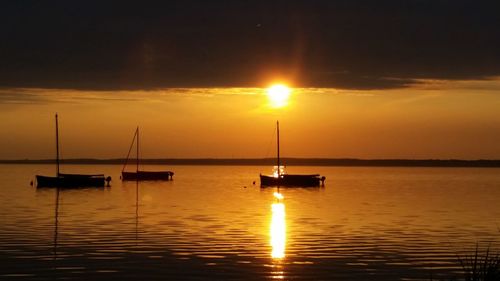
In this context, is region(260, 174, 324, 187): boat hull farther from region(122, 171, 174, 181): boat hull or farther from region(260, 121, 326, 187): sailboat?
region(122, 171, 174, 181): boat hull

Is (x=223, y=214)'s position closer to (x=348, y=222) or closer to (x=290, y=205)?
(x=348, y=222)

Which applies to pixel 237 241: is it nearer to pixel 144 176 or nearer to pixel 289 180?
pixel 289 180

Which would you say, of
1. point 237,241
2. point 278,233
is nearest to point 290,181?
point 278,233

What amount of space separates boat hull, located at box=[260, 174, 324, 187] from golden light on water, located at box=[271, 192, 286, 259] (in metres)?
58.4

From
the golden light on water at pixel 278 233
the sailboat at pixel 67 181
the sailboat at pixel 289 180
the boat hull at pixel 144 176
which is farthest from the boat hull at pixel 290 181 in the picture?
the golden light on water at pixel 278 233

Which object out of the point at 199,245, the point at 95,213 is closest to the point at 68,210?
the point at 95,213

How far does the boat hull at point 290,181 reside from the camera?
13088 cm

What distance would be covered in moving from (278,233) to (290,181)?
8440cm

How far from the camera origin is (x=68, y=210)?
6700 centimetres

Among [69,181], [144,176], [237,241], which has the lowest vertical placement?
[237,241]

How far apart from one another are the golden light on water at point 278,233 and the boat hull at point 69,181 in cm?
5271

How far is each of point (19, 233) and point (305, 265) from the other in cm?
1911

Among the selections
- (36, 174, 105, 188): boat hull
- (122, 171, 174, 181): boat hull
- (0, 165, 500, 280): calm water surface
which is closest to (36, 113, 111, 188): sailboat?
(36, 174, 105, 188): boat hull

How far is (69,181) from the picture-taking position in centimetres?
11681
